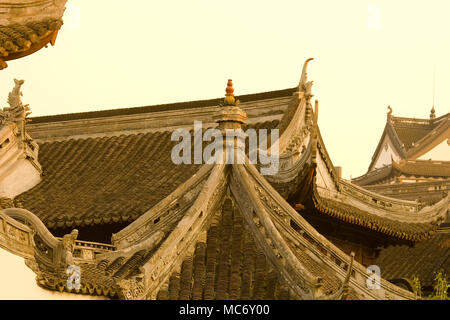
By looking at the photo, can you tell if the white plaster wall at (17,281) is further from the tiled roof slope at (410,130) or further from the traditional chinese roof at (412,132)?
the tiled roof slope at (410,130)

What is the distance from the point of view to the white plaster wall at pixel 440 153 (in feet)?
139

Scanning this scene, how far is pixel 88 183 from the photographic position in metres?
22.0

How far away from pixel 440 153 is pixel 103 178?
2283 cm

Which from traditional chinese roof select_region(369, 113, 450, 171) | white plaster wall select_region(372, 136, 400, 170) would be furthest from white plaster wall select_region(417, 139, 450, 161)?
white plaster wall select_region(372, 136, 400, 170)

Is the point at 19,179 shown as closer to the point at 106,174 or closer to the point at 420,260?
the point at 106,174

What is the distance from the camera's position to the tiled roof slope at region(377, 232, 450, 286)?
27.9m

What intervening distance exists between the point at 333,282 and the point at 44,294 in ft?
11.6

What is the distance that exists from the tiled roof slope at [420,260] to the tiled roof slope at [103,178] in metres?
7.72

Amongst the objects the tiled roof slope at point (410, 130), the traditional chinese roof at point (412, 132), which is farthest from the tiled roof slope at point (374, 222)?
the tiled roof slope at point (410, 130)

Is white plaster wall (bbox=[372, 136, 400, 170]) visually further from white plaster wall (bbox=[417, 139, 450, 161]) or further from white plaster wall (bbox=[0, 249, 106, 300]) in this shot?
white plaster wall (bbox=[0, 249, 106, 300])

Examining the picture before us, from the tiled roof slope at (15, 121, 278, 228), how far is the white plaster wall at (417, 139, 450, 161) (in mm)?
20740

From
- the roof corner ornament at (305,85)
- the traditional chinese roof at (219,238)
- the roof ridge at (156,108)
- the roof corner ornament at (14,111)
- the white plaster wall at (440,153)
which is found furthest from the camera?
the white plaster wall at (440,153)

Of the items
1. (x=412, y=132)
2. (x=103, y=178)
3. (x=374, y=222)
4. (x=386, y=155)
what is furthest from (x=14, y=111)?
(x=386, y=155)
